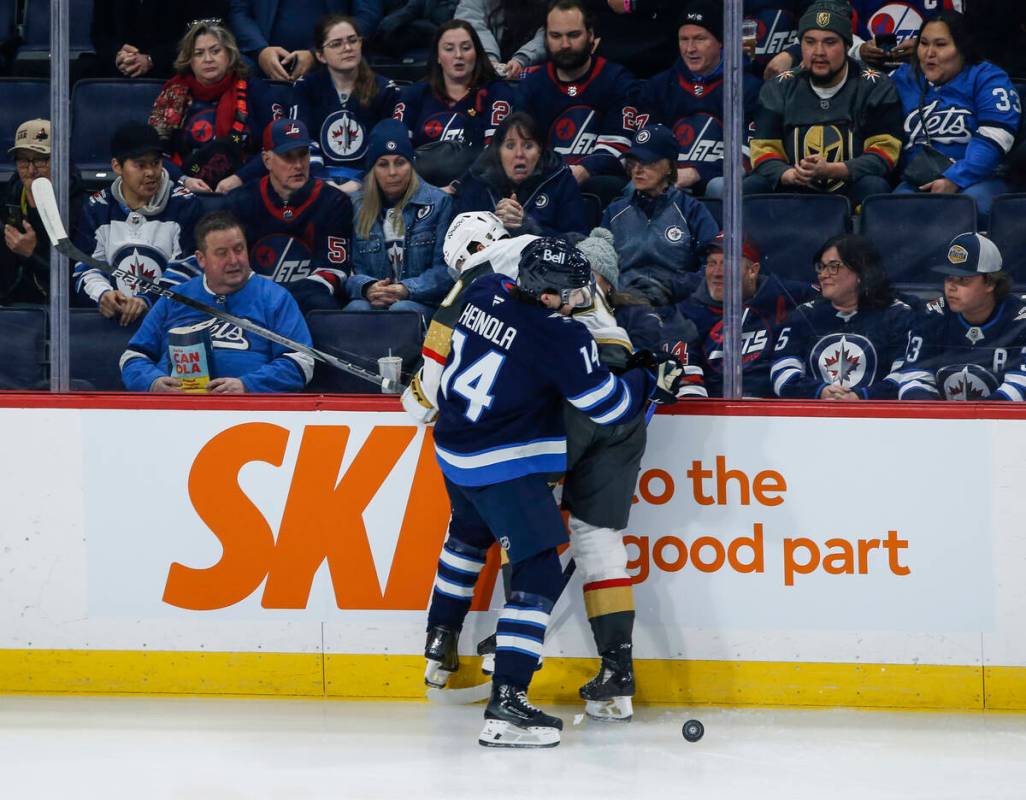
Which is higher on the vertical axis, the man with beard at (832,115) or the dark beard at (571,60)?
the dark beard at (571,60)

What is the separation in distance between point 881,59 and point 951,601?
5.64ft

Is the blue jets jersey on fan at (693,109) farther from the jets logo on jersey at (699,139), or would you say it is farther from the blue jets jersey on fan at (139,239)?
the blue jets jersey on fan at (139,239)

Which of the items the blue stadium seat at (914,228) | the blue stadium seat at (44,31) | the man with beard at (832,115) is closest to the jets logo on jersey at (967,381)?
the blue stadium seat at (914,228)

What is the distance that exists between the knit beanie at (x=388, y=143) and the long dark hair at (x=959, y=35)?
1.58 m

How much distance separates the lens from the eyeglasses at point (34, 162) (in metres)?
4.14

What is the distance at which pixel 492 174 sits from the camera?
4188 millimetres

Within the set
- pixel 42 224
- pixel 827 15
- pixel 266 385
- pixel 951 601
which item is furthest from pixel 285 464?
pixel 827 15

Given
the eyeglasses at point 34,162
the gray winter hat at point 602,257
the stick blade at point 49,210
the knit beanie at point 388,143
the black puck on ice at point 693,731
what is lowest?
the black puck on ice at point 693,731

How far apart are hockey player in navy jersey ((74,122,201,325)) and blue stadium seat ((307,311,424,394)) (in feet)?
1.47

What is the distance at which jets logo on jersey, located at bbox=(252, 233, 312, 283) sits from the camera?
4.12 m

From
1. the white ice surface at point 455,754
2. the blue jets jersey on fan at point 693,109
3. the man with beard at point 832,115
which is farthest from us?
the man with beard at point 832,115

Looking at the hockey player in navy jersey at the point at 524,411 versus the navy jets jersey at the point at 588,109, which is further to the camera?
the navy jets jersey at the point at 588,109

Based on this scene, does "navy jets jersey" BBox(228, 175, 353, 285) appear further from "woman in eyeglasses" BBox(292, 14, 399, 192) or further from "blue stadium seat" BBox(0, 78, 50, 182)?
"blue stadium seat" BBox(0, 78, 50, 182)

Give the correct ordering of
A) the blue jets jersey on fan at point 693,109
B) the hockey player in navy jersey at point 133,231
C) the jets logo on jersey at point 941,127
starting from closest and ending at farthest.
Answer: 1. the blue jets jersey on fan at point 693,109
2. the hockey player in navy jersey at point 133,231
3. the jets logo on jersey at point 941,127
